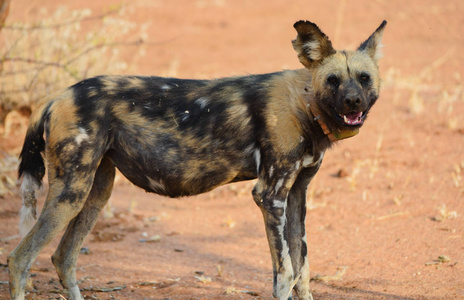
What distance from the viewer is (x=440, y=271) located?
12.6 ft

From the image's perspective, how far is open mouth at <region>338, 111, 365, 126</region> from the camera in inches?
122

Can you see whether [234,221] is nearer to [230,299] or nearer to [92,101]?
[230,299]

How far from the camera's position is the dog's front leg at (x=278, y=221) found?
320 centimetres

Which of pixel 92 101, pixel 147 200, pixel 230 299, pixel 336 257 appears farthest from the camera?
pixel 147 200

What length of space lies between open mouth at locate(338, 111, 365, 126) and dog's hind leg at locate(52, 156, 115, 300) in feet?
4.30

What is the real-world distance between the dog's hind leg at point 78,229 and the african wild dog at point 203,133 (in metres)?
0.19

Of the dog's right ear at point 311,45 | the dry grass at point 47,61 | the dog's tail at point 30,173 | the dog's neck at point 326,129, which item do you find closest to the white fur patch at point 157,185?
the dog's tail at point 30,173

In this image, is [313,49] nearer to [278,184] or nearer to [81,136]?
[278,184]

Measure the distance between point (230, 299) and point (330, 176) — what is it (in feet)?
7.87

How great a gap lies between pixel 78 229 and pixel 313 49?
5.36 feet

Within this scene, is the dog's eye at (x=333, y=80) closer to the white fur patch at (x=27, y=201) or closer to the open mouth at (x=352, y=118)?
the open mouth at (x=352, y=118)

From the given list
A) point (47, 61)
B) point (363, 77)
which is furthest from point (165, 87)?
point (47, 61)

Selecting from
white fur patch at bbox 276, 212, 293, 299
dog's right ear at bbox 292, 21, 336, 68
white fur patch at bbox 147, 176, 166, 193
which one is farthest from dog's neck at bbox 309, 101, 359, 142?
white fur patch at bbox 147, 176, 166, 193

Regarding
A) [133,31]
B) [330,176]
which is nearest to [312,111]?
[330,176]
